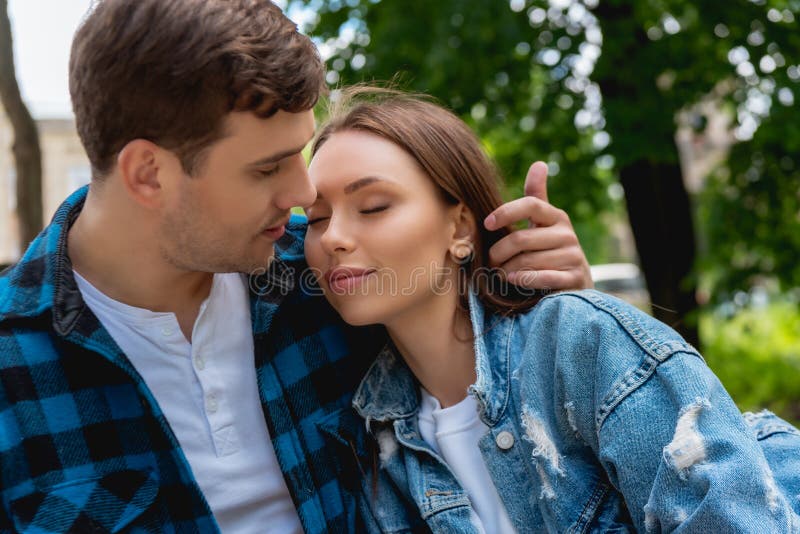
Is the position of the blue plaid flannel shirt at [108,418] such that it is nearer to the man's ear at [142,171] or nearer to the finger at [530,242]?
the man's ear at [142,171]

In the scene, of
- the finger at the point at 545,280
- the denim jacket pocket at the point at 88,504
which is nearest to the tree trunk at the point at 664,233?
the finger at the point at 545,280

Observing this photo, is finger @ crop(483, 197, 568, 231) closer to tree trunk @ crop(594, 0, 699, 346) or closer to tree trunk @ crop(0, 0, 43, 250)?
tree trunk @ crop(594, 0, 699, 346)

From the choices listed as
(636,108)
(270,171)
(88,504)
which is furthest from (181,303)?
(636,108)

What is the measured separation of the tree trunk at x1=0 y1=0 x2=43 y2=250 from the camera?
4.37m

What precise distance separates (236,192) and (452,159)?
0.66 metres

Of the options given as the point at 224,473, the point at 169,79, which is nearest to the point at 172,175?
the point at 169,79

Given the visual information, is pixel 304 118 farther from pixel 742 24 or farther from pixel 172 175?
pixel 742 24

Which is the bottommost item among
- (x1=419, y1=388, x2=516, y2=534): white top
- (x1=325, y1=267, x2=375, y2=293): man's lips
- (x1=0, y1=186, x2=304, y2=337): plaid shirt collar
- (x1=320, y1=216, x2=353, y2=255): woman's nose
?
(x1=419, y1=388, x2=516, y2=534): white top

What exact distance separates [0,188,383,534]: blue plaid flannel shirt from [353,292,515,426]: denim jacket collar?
11 cm

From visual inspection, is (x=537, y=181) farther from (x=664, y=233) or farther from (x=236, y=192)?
(x=664, y=233)

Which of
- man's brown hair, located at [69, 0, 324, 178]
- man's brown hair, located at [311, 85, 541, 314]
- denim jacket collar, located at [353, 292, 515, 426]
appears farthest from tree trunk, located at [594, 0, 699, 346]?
man's brown hair, located at [69, 0, 324, 178]

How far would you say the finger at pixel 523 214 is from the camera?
2391mm

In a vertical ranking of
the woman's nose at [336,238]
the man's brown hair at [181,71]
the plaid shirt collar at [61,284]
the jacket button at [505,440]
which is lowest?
the jacket button at [505,440]

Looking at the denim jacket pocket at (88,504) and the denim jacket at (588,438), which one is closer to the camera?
the denim jacket at (588,438)
